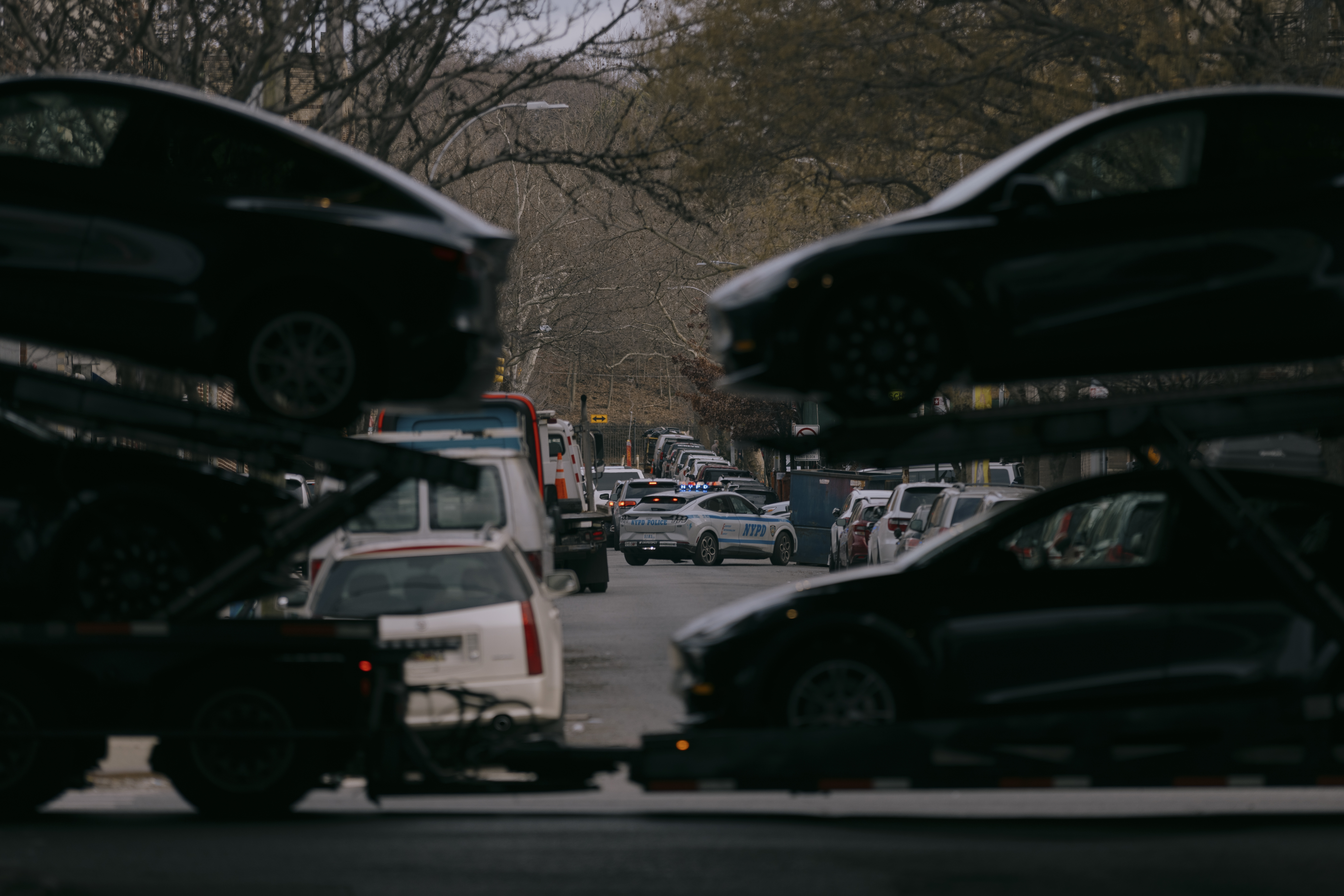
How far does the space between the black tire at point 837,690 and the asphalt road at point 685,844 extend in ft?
1.71

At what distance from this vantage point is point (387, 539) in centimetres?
1111

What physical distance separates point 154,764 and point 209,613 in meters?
0.81

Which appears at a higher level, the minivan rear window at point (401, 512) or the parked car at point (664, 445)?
the parked car at point (664, 445)

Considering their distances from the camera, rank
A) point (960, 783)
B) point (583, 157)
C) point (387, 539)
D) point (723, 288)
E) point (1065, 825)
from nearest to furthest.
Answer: point (960, 783) → point (723, 288) → point (1065, 825) → point (387, 539) → point (583, 157)

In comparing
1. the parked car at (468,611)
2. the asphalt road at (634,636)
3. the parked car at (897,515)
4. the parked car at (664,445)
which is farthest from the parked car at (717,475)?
the parked car at (468,611)

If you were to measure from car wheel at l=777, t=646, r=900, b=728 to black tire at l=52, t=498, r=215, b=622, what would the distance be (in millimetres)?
2580

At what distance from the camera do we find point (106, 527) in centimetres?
726

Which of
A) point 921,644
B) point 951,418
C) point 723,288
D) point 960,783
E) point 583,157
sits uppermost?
point 583,157

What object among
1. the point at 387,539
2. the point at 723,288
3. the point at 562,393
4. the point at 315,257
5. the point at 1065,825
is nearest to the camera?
the point at 315,257

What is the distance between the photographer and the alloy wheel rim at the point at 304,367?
289 inches

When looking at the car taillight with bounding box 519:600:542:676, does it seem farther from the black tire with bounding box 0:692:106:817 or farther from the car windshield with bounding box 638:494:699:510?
the car windshield with bounding box 638:494:699:510

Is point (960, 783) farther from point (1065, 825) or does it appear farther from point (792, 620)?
point (1065, 825)

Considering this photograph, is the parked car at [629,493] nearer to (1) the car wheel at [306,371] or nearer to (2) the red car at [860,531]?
(2) the red car at [860,531]

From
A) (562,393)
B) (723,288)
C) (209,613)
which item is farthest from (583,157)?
(562,393)
